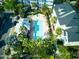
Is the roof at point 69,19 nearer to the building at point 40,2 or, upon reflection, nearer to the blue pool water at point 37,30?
the building at point 40,2

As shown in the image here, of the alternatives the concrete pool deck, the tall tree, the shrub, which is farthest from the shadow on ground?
the shrub

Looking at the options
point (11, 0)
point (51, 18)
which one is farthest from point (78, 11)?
point (11, 0)

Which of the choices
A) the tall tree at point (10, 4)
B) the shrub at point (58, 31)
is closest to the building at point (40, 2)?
the tall tree at point (10, 4)

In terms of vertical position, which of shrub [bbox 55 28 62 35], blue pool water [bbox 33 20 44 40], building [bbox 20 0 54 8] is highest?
building [bbox 20 0 54 8]

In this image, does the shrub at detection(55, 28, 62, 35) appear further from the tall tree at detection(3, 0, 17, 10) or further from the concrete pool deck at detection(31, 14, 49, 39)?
the tall tree at detection(3, 0, 17, 10)

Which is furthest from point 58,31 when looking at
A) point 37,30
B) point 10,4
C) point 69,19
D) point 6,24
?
point 10,4

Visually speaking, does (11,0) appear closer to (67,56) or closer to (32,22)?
(32,22)

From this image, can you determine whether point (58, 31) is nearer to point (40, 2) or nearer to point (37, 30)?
point (37, 30)

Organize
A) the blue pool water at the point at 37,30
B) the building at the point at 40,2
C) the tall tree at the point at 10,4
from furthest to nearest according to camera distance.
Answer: the building at the point at 40,2, the tall tree at the point at 10,4, the blue pool water at the point at 37,30
